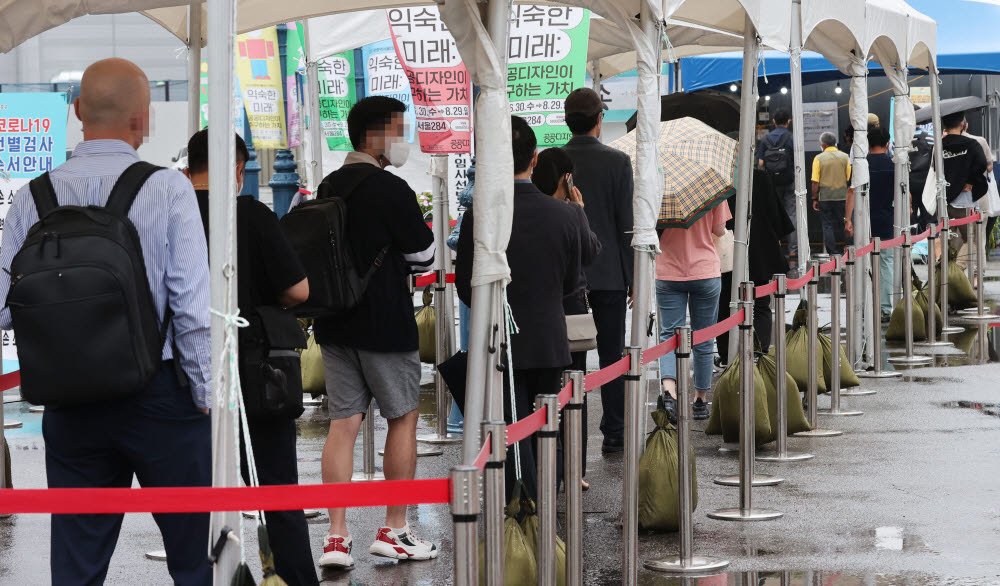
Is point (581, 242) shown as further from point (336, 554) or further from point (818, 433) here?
point (818, 433)

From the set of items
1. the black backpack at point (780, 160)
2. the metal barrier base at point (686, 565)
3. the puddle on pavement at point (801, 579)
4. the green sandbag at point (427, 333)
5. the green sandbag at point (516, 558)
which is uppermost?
the black backpack at point (780, 160)

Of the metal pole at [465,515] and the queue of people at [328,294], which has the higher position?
the queue of people at [328,294]

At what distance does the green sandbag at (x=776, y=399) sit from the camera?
324 inches

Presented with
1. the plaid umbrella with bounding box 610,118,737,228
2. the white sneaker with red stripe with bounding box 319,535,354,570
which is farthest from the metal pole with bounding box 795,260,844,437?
the white sneaker with red stripe with bounding box 319,535,354,570

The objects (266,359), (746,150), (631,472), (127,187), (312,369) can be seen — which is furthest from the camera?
(312,369)

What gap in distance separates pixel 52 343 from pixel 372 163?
8.68 ft

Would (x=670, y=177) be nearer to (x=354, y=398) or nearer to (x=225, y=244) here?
(x=354, y=398)

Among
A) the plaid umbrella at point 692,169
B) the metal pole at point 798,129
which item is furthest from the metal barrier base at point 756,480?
the metal pole at point 798,129

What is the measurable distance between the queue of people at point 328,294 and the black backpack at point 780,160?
8.12 m

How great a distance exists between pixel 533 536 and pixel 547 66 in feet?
18.4

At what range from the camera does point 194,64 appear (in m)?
7.73

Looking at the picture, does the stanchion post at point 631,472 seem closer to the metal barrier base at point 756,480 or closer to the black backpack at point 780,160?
the metal barrier base at point 756,480

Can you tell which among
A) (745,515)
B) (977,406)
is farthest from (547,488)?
(977,406)

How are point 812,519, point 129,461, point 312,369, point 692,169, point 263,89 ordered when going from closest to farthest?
point 129,461, point 812,519, point 692,169, point 312,369, point 263,89
